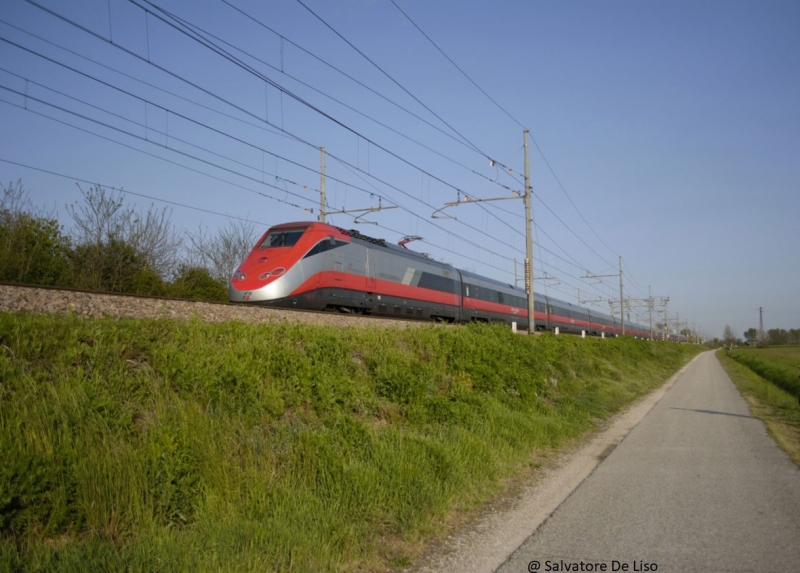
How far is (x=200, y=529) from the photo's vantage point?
4.69m

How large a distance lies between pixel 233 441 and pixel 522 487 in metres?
3.66

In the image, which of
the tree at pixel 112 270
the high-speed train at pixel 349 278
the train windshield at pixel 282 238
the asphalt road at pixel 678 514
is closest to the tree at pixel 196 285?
the tree at pixel 112 270

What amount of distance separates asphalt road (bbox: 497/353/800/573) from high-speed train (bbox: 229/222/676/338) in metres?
10.6

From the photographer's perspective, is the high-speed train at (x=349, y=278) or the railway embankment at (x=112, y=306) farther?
the high-speed train at (x=349, y=278)

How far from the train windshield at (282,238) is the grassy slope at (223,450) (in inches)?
341

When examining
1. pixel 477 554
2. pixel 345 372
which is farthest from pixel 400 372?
pixel 477 554

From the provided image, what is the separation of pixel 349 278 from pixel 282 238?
8.85 feet

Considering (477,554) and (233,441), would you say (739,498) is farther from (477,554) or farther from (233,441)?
(233,441)

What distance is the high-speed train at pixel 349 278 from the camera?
17125mm

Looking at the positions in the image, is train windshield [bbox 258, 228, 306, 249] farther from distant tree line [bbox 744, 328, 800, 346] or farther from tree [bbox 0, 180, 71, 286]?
distant tree line [bbox 744, 328, 800, 346]

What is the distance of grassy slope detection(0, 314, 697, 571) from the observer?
4.34 m

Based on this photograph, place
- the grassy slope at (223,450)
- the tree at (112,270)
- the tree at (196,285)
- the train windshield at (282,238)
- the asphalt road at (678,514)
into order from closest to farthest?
the grassy slope at (223,450) < the asphalt road at (678,514) < the train windshield at (282,238) < the tree at (112,270) < the tree at (196,285)

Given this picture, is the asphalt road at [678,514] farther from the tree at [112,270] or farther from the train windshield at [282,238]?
the tree at [112,270]

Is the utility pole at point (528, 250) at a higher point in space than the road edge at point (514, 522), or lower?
higher
